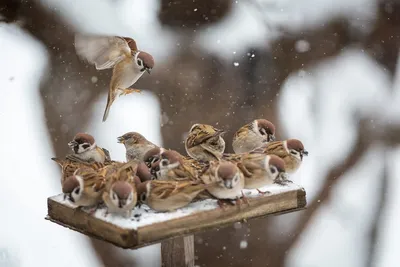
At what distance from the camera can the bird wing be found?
3.41m

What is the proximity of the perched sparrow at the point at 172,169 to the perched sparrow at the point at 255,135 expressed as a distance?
1.40 feet

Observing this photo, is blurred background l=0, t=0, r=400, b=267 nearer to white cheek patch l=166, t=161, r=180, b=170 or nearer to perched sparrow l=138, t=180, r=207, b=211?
white cheek patch l=166, t=161, r=180, b=170

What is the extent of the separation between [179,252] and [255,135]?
58cm

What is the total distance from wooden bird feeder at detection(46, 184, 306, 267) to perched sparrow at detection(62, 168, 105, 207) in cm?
5

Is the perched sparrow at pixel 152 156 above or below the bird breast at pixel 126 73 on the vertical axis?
below

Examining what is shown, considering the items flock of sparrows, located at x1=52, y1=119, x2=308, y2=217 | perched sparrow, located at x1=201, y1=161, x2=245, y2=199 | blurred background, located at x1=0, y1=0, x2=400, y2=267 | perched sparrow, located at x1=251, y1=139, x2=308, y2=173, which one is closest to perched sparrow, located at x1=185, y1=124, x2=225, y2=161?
flock of sparrows, located at x1=52, y1=119, x2=308, y2=217

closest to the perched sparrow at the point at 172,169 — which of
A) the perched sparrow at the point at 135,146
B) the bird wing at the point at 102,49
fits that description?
the perched sparrow at the point at 135,146

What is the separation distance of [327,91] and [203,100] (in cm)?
98

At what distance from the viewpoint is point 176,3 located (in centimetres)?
448

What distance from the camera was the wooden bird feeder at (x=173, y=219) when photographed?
2850 mm

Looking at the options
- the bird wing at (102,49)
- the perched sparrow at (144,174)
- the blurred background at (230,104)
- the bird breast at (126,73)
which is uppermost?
the bird wing at (102,49)

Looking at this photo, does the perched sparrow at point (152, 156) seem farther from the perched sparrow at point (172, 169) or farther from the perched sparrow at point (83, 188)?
the perched sparrow at point (83, 188)

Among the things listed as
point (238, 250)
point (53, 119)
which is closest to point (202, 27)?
point (53, 119)

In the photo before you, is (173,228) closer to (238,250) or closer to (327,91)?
(238,250)
